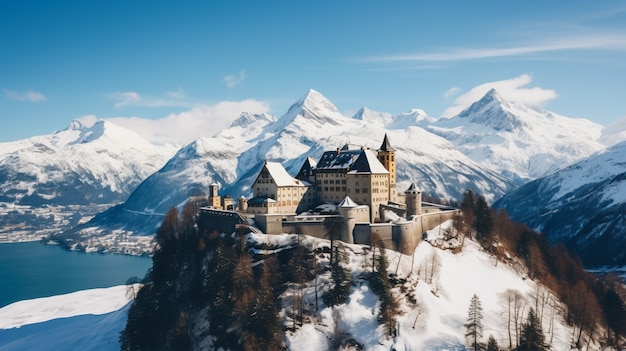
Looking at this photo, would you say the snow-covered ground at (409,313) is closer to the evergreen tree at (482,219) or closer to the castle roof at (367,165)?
the evergreen tree at (482,219)

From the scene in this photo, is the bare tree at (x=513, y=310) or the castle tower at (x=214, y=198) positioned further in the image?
the castle tower at (x=214, y=198)

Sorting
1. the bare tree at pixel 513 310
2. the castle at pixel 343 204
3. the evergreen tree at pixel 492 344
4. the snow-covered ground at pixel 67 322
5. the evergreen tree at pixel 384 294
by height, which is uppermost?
the castle at pixel 343 204

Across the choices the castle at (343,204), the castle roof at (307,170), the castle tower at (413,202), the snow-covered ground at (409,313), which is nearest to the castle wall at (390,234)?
the castle at (343,204)

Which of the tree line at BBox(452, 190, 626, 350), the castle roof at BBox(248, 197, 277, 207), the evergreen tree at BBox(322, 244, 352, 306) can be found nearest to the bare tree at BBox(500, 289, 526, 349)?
the tree line at BBox(452, 190, 626, 350)

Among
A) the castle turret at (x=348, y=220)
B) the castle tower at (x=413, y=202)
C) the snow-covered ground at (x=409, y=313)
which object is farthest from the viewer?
the castle tower at (x=413, y=202)

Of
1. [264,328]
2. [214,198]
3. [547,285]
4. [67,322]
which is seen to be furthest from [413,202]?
[67,322]

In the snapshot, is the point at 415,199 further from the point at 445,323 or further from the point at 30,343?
the point at 30,343
